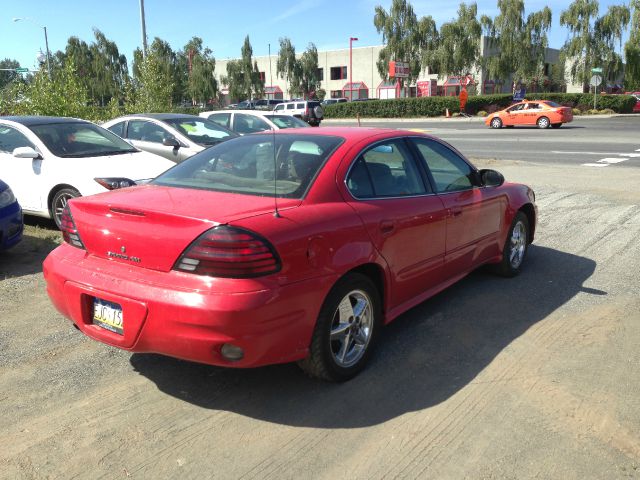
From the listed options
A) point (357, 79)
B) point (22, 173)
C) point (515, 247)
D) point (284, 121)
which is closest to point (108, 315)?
point (515, 247)

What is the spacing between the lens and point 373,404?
133 inches

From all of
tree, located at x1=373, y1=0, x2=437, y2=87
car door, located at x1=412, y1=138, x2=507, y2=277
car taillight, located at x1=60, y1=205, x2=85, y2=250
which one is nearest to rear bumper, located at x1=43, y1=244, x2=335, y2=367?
car taillight, located at x1=60, y1=205, x2=85, y2=250

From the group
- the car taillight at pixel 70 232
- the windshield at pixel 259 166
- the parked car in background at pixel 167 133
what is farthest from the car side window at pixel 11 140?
the car taillight at pixel 70 232

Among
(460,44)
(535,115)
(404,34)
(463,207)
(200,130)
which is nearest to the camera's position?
(463,207)

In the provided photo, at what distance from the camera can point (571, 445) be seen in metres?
2.99

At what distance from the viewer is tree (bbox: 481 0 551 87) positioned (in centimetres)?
4969

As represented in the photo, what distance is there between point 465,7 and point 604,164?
40808mm

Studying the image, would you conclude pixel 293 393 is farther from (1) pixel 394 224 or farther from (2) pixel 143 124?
(2) pixel 143 124

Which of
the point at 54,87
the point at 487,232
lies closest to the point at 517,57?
the point at 54,87

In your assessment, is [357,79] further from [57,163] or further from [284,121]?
[57,163]

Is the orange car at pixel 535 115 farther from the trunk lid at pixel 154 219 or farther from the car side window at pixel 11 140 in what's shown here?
the trunk lid at pixel 154 219

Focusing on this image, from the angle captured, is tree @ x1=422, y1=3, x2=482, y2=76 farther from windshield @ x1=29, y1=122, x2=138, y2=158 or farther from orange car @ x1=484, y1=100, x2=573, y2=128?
windshield @ x1=29, y1=122, x2=138, y2=158

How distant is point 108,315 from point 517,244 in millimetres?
4065

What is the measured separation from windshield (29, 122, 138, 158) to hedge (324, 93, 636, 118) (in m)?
37.2
